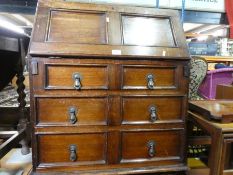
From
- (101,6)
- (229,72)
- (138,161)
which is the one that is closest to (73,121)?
(138,161)

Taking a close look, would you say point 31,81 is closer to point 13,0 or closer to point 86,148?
point 86,148

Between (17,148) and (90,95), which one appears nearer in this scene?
(90,95)

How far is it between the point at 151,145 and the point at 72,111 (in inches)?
21.2

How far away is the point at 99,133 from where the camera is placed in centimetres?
124

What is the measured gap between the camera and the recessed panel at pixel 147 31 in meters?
1.28

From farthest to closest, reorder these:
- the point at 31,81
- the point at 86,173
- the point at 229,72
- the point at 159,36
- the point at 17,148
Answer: the point at 229,72, the point at 17,148, the point at 159,36, the point at 86,173, the point at 31,81

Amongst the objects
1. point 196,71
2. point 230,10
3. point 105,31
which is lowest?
point 196,71

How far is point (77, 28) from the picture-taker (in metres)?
1.23

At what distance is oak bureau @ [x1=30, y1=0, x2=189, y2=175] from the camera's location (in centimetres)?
115

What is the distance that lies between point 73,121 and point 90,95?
18 centimetres

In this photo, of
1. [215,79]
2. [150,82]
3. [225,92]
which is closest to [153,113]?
[150,82]

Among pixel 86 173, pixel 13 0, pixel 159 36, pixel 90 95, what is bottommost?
pixel 86 173

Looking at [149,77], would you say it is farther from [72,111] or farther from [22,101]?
[22,101]

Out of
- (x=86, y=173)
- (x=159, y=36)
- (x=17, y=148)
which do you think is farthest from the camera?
(x=17, y=148)
